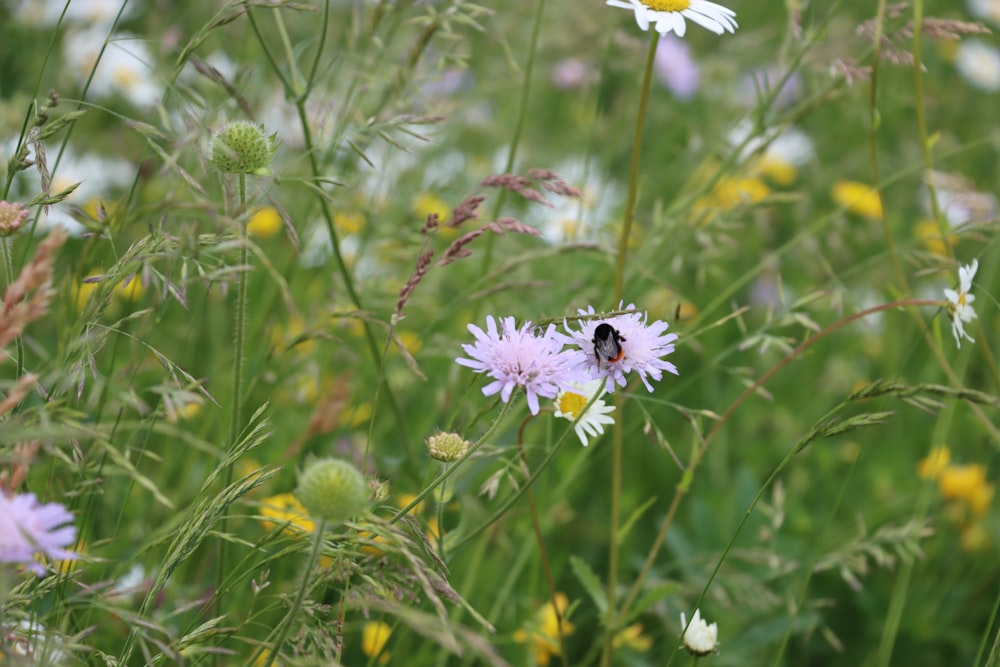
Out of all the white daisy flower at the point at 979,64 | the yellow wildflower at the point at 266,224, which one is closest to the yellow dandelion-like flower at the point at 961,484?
the yellow wildflower at the point at 266,224

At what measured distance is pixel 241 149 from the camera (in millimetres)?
1116

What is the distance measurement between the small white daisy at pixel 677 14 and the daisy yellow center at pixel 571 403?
43 centimetres

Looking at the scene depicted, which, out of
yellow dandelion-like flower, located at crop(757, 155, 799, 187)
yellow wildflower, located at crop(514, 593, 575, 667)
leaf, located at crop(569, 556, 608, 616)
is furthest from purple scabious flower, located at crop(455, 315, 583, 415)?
yellow dandelion-like flower, located at crop(757, 155, 799, 187)

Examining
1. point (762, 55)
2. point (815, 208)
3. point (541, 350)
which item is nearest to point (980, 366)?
point (815, 208)

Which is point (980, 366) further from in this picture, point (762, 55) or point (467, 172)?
point (467, 172)

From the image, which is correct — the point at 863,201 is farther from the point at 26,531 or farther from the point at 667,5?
the point at 26,531

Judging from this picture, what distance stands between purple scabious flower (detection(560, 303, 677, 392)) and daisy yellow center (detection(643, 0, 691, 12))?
0.41m

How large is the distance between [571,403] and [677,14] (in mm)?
484

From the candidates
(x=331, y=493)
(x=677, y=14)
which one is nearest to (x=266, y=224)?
(x=677, y=14)

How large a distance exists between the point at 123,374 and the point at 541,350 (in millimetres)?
729

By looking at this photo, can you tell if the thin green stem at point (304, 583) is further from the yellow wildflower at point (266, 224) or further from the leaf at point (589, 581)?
the yellow wildflower at point (266, 224)

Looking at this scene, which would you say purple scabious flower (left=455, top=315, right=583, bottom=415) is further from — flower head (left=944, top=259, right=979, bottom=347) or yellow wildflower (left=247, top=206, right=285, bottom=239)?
yellow wildflower (left=247, top=206, right=285, bottom=239)

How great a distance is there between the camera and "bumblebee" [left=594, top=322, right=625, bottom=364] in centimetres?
104

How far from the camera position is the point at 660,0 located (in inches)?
48.2
